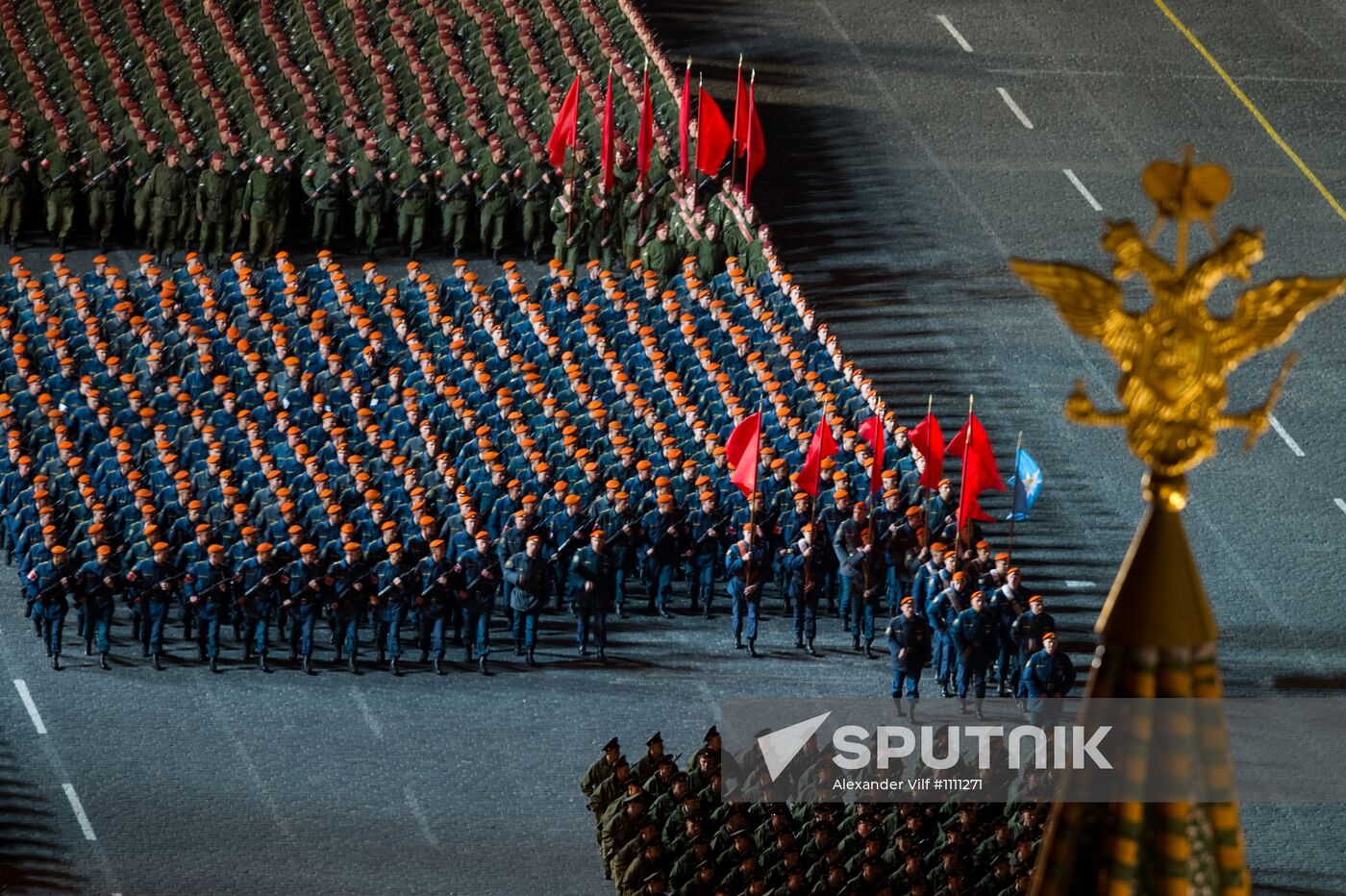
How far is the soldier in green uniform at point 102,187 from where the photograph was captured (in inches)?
1431

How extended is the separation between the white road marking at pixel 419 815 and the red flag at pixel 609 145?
12447mm

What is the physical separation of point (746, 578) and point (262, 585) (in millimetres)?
5044

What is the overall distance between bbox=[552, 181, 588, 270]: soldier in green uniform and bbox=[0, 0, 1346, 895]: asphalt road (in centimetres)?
Result: 327

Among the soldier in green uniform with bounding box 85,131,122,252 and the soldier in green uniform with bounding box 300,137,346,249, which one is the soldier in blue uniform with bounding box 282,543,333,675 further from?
the soldier in green uniform with bounding box 85,131,122,252

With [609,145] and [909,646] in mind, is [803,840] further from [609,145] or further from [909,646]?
[609,145]

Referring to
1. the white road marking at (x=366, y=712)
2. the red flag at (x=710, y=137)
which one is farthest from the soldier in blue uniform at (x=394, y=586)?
the red flag at (x=710, y=137)

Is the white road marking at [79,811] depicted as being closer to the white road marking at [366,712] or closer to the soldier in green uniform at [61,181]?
the white road marking at [366,712]

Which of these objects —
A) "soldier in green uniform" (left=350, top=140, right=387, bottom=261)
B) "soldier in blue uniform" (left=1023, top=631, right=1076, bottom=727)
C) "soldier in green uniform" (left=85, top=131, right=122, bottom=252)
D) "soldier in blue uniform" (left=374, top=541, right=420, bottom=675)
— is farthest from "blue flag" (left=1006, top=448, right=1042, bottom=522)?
"soldier in green uniform" (left=85, top=131, right=122, bottom=252)

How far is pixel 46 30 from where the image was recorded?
4059 centimetres

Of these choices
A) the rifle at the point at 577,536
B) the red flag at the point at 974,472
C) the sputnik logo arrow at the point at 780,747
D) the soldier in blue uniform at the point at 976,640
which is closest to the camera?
the sputnik logo arrow at the point at 780,747

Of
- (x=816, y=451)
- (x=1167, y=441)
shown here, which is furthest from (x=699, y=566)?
(x=1167, y=441)

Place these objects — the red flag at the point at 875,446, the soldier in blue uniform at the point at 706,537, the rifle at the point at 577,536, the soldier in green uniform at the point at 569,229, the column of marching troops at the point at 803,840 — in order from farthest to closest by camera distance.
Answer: the soldier in green uniform at the point at 569,229
the soldier in blue uniform at the point at 706,537
the rifle at the point at 577,536
the red flag at the point at 875,446
the column of marching troops at the point at 803,840

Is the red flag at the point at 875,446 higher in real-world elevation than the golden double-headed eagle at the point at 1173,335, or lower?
lower

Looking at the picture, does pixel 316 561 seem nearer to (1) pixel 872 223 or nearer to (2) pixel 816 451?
(2) pixel 816 451
